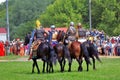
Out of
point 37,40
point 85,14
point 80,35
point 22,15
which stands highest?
point 22,15

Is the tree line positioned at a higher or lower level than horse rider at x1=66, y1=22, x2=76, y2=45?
higher

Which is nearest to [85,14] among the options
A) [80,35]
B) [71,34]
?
[80,35]

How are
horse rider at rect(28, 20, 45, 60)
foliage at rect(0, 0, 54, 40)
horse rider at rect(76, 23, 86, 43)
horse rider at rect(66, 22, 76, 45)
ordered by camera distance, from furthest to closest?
1. foliage at rect(0, 0, 54, 40)
2. horse rider at rect(76, 23, 86, 43)
3. horse rider at rect(66, 22, 76, 45)
4. horse rider at rect(28, 20, 45, 60)

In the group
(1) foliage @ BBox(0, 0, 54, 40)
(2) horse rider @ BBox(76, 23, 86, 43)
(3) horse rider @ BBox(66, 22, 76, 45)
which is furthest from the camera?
(1) foliage @ BBox(0, 0, 54, 40)

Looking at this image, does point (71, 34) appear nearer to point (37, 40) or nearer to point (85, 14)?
point (37, 40)

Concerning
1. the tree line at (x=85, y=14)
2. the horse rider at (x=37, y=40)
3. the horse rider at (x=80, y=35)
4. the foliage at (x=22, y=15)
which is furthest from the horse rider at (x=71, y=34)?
the foliage at (x=22, y=15)

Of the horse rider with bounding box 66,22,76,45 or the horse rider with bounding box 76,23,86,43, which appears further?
the horse rider with bounding box 76,23,86,43

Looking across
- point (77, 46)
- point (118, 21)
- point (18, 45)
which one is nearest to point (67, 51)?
point (77, 46)

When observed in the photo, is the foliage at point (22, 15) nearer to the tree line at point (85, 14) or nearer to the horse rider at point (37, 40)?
the tree line at point (85, 14)

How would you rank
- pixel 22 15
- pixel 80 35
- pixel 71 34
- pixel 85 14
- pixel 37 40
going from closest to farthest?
pixel 37 40 < pixel 71 34 < pixel 80 35 < pixel 85 14 < pixel 22 15

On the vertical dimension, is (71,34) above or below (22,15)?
below

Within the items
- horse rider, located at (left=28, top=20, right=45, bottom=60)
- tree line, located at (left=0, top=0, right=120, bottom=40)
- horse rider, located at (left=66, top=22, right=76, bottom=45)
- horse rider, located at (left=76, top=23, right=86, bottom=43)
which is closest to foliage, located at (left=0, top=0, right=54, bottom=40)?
tree line, located at (left=0, top=0, right=120, bottom=40)

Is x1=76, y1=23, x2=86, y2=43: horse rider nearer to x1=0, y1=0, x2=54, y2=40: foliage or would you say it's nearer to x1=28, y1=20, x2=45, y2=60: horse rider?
x1=28, y1=20, x2=45, y2=60: horse rider

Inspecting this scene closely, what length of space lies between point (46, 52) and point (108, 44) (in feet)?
73.4
